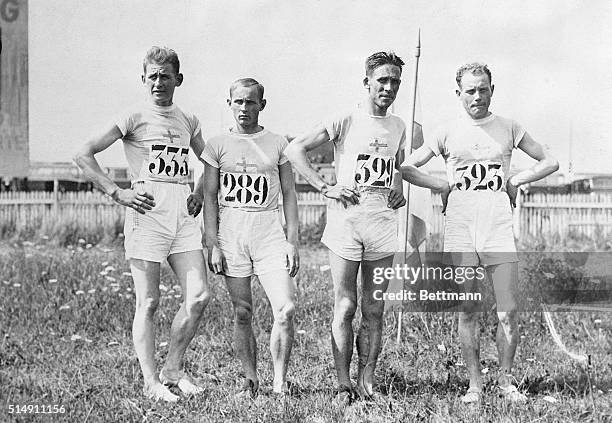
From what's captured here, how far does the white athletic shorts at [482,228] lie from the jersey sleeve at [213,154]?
122 centimetres

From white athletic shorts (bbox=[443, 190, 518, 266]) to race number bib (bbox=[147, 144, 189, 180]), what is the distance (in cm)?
142

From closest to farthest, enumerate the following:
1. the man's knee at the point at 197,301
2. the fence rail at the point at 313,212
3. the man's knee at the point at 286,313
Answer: the man's knee at the point at 286,313, the man's knee at the point at 197,301, the fence rail at the point at 313,212

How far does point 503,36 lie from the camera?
13.6 ft

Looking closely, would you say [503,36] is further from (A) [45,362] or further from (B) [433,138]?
(A) [45,362]

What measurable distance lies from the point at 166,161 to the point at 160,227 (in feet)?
1.10

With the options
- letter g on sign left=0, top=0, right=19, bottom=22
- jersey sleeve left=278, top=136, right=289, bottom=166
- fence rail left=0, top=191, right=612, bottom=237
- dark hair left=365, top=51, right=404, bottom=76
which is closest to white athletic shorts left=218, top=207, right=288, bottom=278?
jersey sleeve left=278, top=136, right=289, bottom=166

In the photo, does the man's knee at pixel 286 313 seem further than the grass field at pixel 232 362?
Yes

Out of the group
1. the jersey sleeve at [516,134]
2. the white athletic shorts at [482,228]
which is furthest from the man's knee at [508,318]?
the jersey sleeve at [516,134]

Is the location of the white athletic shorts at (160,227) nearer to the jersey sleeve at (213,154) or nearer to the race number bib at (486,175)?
the jersey sleeve at (213,154)

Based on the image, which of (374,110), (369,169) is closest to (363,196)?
(369,169)

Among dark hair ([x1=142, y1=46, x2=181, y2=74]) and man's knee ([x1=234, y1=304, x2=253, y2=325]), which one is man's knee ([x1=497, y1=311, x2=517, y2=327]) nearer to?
man's knee ([x1=234, y1=304, x2=253, y2=325])

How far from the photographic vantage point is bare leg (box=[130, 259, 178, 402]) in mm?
3539

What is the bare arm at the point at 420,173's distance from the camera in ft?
11.9

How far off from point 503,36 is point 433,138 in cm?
94
